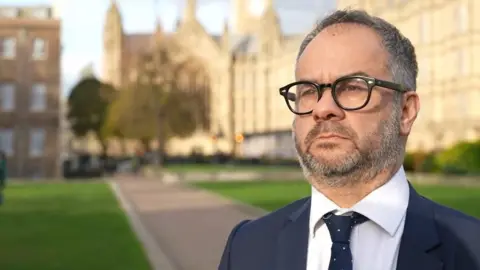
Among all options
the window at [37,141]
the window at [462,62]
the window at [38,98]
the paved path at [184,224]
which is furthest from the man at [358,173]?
the window at [462,62]

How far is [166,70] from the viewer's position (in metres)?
62.8

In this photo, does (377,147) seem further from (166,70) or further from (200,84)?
(200,84)

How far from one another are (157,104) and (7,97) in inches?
519

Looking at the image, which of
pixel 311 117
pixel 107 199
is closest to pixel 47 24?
pixel 107 199

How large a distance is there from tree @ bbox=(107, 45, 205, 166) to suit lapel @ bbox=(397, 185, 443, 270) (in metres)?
59.8

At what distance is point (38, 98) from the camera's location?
184 ft

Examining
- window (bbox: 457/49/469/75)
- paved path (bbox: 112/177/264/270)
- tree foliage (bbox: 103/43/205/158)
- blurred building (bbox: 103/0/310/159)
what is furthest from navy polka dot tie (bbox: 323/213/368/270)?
blurred building (bbox: 103/0/310/159)

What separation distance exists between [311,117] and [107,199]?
26217 millimetres

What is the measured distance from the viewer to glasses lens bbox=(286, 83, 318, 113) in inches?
95.9

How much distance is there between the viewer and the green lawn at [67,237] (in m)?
12.4

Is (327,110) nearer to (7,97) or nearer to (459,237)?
(459,237)

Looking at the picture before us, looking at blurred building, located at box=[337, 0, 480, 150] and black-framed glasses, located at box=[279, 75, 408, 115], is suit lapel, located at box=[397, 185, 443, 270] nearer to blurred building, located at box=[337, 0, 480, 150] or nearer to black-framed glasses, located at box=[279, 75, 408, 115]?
black-framed glasses, located at box=[279, 75, 408, 115]

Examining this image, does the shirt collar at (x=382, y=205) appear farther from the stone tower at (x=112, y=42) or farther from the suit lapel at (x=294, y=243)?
the stone tower at (x=112, y=42)

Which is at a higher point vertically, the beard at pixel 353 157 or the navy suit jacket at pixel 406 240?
the beard at pixel 353 157
